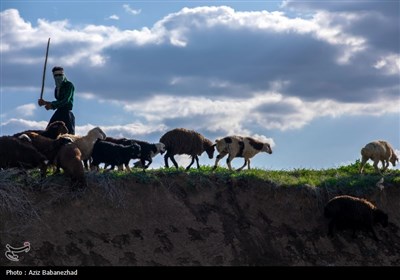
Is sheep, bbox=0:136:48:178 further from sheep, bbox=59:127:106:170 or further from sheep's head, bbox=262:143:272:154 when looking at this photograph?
sheep's head, bbox=262:143:272:154

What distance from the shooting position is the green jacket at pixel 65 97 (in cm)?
2284

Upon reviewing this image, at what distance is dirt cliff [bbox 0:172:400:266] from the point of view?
2012cm

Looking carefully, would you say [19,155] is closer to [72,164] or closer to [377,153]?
[72,164]

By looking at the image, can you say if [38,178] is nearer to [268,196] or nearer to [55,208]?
[55,208]

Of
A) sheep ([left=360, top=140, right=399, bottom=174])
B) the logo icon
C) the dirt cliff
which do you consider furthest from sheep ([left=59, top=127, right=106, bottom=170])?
sheep ([left=360, top=140, right=399, bottom=174])

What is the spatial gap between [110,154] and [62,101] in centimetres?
192

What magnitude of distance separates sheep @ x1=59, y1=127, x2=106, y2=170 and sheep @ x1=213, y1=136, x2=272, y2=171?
11.7 ft

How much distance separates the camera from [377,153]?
25625 mm

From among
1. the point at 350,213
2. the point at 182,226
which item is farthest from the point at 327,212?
the point at 182,226

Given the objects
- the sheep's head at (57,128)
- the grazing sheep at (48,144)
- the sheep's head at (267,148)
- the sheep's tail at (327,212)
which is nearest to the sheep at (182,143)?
the sheep's head at (267,148)

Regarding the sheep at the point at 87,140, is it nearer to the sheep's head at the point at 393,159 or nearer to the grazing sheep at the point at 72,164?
the grazing sheep at the point at 72,164

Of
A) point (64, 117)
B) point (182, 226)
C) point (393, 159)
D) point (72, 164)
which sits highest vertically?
point (64, 117)

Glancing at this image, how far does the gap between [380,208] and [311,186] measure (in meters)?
2.09

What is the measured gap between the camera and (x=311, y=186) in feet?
77.2
